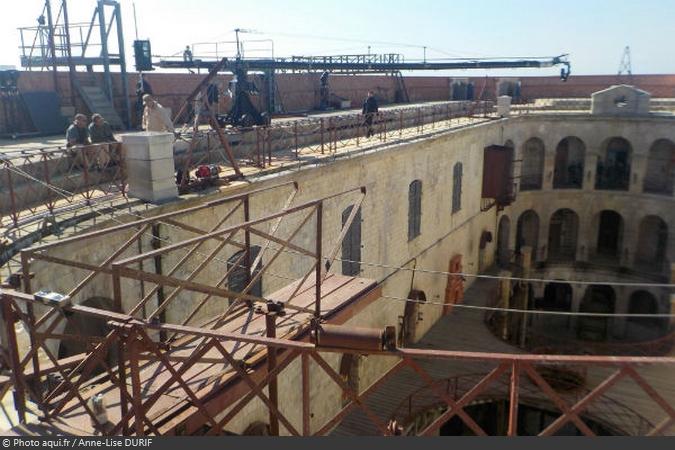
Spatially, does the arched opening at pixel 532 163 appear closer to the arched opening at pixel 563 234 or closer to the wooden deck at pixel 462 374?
the arched opening at pixel 563 234

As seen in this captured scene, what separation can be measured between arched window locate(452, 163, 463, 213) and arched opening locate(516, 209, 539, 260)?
10564 millimetres

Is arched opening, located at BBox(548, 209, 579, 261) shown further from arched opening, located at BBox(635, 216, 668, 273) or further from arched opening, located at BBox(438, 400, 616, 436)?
arched opening, located at BBox(438, 400, 616, 436)

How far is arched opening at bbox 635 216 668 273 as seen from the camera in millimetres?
31853

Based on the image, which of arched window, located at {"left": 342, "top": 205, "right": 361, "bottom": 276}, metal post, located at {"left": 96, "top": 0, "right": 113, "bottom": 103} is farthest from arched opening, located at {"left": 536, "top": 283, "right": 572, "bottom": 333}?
metal post, located at {"left": 96, "top": 0, "right": 113, "bottom": 103}

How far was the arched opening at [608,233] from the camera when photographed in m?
33.8

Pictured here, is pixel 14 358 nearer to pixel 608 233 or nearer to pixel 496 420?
pixel 496 420

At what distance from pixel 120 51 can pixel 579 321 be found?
26.1 meters

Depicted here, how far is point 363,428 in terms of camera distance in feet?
51.7

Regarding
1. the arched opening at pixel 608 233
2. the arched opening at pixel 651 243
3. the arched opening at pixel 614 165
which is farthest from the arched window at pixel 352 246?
the arched opening at pixel 608 233

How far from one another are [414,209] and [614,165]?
1764 cm

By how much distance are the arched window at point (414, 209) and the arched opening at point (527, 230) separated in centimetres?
1469

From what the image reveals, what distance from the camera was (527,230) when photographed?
113 feet

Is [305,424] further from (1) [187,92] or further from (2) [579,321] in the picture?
(2) [579,321]

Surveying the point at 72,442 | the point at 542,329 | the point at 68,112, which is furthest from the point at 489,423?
the point at 72,442
